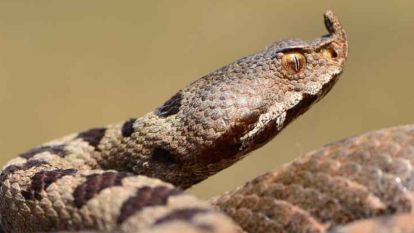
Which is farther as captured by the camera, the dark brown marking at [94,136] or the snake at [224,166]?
the dark brown marking at [94,136]

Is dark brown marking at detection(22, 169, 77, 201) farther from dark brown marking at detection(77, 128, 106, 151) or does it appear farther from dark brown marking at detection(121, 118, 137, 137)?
dark brown marking at detection(77, 128, 106, 151)

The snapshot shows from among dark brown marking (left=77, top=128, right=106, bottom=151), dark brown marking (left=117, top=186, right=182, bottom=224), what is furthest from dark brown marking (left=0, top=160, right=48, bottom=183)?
dark brown marking (left=117, top=186, right=182, bottom=224)

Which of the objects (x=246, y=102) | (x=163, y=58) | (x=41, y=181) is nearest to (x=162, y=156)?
(x=246, y=102)

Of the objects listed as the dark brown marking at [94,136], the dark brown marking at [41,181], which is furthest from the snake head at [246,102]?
the dark brown marking at [41,181]

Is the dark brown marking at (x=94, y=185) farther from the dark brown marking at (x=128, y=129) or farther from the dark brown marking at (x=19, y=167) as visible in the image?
the dark brown marking at (x=128, y=129)

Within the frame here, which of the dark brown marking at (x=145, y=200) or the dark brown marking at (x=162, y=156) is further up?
the dark brown marking at (x=162, y=156)

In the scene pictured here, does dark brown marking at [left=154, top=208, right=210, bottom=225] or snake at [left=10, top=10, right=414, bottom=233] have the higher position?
snake at [left=10, top=10, right=414, bottom=233]

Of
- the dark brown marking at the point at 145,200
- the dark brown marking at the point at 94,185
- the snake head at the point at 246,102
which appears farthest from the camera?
the snake head at the point at 246,102

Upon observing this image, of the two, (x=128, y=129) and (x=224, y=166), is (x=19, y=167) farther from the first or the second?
(x=224, y=166)
